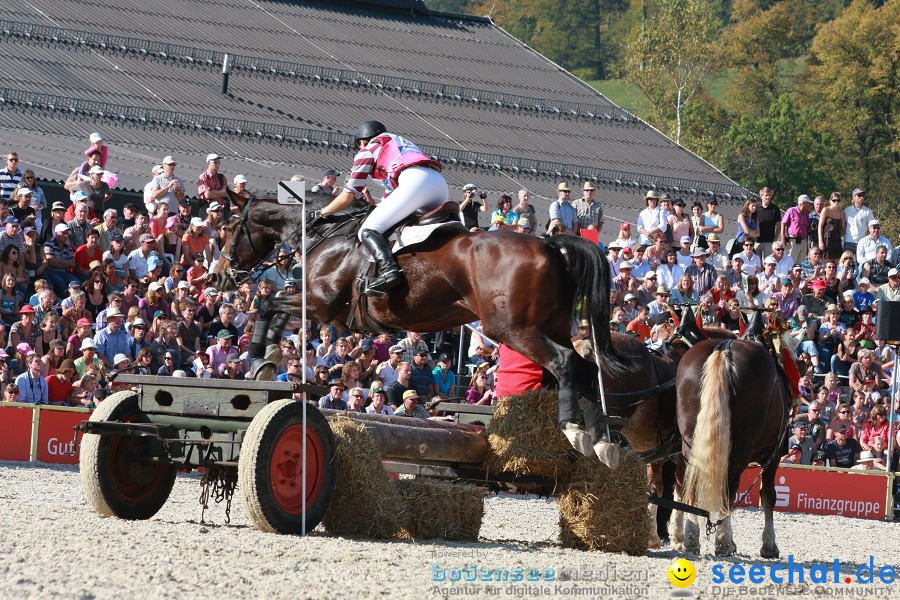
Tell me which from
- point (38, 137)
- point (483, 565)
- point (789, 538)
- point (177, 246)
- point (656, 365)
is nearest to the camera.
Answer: point (483, 565)

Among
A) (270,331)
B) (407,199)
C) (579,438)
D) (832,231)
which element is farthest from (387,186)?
(832,231)

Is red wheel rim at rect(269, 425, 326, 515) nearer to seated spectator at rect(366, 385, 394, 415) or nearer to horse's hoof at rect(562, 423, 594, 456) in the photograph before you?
horse's hoof at rect(562, 423, 594, 456)

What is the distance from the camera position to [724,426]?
33.5ft

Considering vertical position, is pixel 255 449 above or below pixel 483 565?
above

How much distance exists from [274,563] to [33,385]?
332 inches

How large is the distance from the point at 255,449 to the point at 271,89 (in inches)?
851

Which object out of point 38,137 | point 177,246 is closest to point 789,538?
point 177,246

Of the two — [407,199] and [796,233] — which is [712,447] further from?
[796,233]

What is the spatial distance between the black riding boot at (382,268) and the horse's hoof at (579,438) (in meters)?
1.64

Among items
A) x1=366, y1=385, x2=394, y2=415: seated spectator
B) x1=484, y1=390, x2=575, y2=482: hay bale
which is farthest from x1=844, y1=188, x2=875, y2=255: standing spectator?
x1=484, y1=390, x2=575, y2=482: hay bale

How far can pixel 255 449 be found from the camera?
27.6 feet

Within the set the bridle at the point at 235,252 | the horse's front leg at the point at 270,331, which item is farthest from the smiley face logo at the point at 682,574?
the bridle at the point at 235,252

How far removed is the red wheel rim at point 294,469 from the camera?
341 inches

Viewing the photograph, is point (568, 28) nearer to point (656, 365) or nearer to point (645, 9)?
point (645, 9)
